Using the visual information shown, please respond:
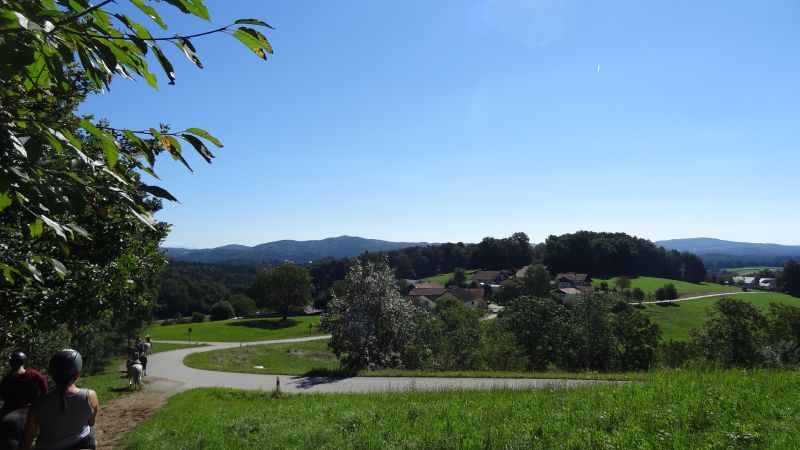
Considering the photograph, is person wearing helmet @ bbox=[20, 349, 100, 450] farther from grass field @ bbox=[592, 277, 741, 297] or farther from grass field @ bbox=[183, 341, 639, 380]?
grass field @ bbox=[592, 277, 741, 297]

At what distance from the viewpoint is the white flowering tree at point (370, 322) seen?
24.6 metres

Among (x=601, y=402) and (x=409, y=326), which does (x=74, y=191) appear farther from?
(x=409, y=326)

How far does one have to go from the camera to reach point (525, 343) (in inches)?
1201

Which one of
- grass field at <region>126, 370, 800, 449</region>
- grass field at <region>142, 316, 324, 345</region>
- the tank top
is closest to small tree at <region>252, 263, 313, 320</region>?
grass field at <region>142, 316, 324, 345</region>

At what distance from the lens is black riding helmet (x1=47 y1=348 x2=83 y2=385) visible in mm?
4035

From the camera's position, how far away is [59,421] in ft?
13.5

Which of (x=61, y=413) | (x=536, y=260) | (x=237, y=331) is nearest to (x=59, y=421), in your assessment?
(x=61, y=413)

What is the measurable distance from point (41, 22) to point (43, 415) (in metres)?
4.12

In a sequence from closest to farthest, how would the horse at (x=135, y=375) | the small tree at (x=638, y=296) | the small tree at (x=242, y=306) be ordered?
the horse at (x=135, y=375) < the small tree at (x=638, y=296) < the small tree at (x=242, y=306)

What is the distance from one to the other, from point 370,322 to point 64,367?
21.7 m

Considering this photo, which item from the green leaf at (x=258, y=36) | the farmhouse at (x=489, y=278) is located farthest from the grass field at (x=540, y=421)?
the farmhouse at (x=489, y=278)

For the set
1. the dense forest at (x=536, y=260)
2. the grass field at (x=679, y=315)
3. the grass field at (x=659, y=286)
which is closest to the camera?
the grass field at (x=679, y=315)

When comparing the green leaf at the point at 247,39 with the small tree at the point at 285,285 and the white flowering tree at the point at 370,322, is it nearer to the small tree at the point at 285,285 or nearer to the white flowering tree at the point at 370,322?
the white flowering tree at the point at 370,322

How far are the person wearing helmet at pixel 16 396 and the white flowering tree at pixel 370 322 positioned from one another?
19033 mm
